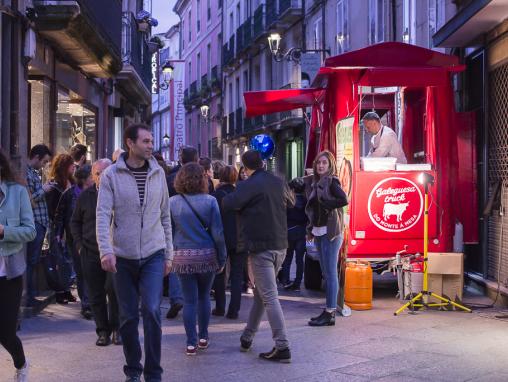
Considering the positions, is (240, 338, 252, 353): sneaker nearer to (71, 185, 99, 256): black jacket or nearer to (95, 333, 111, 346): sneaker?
(95, 333, 111, 346): sneaker

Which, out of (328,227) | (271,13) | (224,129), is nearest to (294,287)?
(328,227)

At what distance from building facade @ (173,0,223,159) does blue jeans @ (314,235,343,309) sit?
33.6 meters

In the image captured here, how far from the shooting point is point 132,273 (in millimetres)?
6312

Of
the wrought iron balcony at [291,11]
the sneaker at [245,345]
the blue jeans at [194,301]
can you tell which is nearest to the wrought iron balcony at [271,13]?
the wrought iron balcony at [291,11]

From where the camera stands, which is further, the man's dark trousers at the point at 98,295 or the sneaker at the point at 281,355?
Answer: the man's dark trousers at the point at 98,295

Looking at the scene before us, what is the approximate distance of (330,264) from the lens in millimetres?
9391

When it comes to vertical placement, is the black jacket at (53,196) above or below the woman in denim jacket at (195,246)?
above

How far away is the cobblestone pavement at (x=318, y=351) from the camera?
701 centimetres

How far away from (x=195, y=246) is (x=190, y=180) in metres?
0.62

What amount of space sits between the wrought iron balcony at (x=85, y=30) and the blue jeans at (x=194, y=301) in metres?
4.68

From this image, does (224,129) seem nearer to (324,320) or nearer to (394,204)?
(394,204)

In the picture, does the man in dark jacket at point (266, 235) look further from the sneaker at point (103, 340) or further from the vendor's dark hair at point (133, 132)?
the sneaker at point (103, 340)

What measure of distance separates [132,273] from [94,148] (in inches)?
487

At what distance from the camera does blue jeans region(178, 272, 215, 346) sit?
783cm
